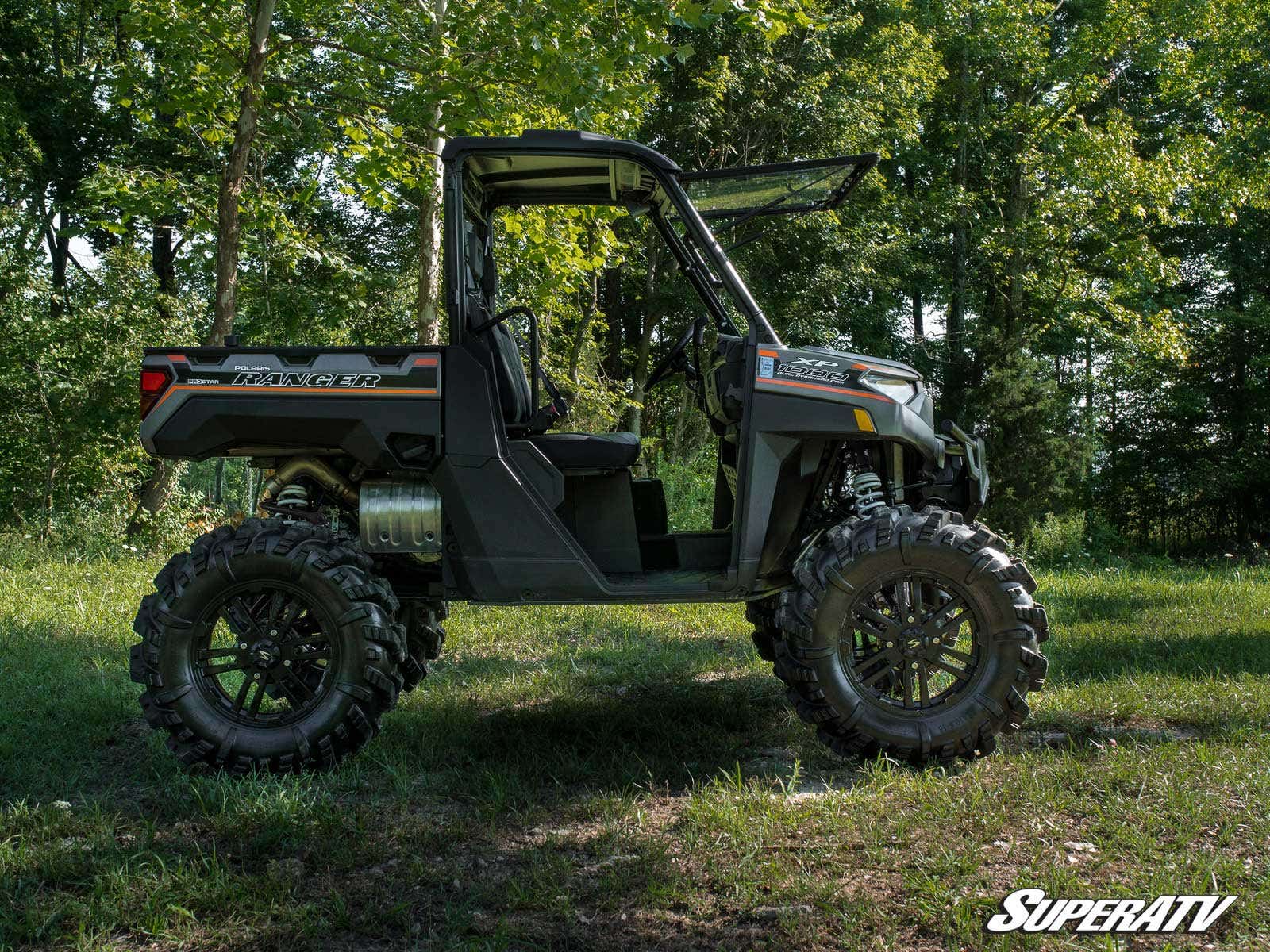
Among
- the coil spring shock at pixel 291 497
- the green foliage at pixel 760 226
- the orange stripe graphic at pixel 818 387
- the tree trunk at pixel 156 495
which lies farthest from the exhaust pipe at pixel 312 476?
the tree trunk at pixel 156 495

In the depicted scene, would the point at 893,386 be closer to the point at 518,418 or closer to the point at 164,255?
the point at 518,418

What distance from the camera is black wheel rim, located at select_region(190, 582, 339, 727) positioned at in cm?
402

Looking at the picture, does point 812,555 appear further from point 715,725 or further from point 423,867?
point 423,867

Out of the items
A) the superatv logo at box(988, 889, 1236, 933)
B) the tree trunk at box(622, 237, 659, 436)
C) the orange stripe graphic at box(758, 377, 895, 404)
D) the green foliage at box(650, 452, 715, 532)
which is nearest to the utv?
the orange stripe graphic at box(758, 377, 895, 404)

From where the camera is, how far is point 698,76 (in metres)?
18.0

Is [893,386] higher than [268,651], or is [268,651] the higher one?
[893,386]

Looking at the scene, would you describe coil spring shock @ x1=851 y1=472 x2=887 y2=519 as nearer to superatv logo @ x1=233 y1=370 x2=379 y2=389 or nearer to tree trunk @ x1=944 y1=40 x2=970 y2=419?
superatv logo @ x1=233 y1=370 x2=379 y2=389

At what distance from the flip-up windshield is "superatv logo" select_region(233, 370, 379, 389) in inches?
59.0

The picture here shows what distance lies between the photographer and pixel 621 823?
3395 mm

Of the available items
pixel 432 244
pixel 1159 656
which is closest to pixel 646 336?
pixel 432 244

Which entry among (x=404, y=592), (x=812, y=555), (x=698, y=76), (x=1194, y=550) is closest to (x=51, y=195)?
(x=698, y=76)

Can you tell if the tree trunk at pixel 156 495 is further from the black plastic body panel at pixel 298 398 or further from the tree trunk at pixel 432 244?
the black plastic body panel at pixel 298 398

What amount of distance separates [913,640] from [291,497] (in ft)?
8.52

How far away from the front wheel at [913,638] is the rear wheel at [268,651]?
5.24 feet
